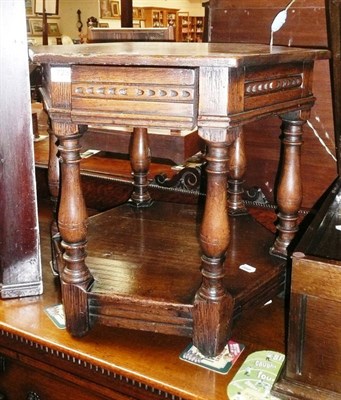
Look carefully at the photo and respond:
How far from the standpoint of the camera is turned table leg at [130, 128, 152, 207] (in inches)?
51.4

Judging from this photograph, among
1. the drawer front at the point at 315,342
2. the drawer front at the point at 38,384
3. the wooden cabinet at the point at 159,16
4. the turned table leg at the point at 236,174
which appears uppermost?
the wooden cabinet at the point at 159,16

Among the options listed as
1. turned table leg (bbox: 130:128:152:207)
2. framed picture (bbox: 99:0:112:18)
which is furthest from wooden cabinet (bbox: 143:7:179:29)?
turned table leg (bbox: 130:128:152:207)

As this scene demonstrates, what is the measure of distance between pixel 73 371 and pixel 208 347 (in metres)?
0.25

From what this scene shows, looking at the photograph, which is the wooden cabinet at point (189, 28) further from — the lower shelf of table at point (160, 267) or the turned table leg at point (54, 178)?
the turned table leg at point (54, 178)

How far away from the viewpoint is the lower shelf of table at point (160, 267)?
903 mm

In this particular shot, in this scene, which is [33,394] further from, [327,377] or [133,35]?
[133,35]

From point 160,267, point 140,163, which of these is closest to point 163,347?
point 160,267

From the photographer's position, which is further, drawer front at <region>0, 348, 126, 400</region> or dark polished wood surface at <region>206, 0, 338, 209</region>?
dark polished wood surface at <region>206, 0, 338, 209</region>

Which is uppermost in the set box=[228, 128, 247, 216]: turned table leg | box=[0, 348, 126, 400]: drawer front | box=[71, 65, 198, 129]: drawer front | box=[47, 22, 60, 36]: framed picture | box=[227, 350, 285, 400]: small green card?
box=[47, 22, 60, 36]: framed picture

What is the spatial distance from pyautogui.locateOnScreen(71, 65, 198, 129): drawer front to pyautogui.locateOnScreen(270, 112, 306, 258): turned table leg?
30 cm

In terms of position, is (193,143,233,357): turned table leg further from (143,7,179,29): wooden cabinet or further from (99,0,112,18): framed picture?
(99,0,112,18): framed picture

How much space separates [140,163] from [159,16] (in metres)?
5.86

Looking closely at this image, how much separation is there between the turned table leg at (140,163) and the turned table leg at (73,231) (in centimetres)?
42

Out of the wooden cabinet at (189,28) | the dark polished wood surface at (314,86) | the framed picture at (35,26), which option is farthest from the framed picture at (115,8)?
the dark polished wood surface at (314,86)
